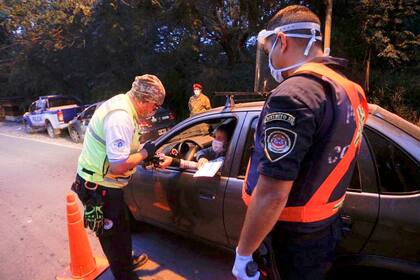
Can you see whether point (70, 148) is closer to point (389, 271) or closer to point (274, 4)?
point (274, 4)

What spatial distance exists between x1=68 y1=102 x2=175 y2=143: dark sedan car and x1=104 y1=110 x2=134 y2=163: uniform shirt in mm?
5682

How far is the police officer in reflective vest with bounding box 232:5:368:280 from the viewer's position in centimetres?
124

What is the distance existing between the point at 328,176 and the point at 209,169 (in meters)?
1.42

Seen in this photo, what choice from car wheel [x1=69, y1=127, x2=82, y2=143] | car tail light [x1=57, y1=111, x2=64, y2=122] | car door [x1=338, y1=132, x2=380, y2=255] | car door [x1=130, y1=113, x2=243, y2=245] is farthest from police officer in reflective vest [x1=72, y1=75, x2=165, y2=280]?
car tail light [x1=57, y1=111, x2=64, y2=122]

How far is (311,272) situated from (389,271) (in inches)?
30.6

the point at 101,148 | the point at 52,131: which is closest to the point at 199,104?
the point at 101,148

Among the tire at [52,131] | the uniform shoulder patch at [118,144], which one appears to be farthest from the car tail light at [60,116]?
the uniform shoulder patch at [118,144]

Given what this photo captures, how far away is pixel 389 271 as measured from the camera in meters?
1.94

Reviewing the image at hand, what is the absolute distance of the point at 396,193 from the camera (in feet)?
6.23

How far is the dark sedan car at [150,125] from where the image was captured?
8711 millimetres

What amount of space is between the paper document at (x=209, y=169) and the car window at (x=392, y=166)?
1.19 meters

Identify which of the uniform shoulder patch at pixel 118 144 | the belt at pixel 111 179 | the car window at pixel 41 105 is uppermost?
the uniform shoulder patch at pixel 118 144

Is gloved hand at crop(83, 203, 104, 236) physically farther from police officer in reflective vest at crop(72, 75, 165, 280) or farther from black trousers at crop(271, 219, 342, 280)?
black trousers at crop(271, 219, 342, 280)

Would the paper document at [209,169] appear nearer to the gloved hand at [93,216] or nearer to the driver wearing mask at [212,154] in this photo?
the driver wearing mask at [212,154]
